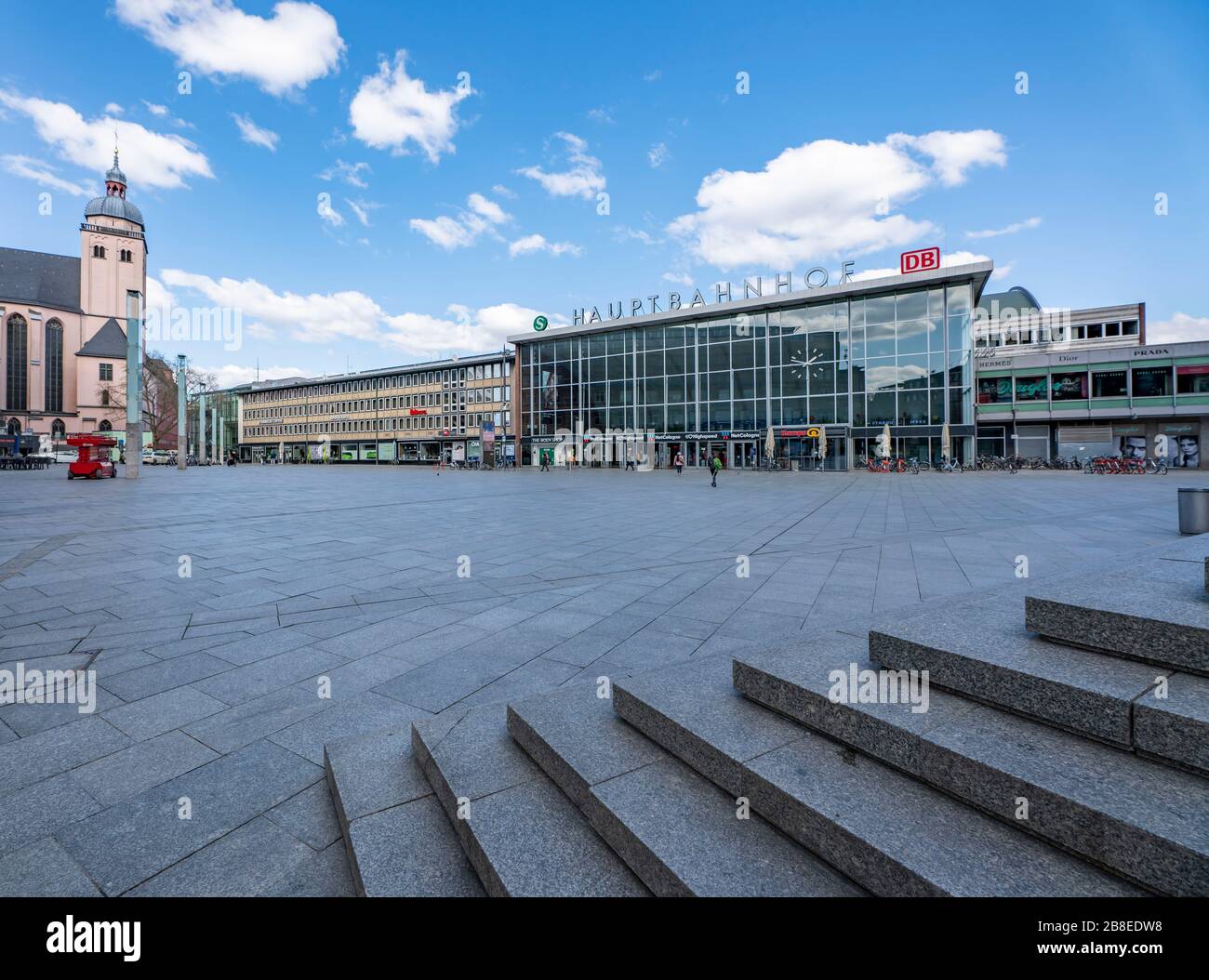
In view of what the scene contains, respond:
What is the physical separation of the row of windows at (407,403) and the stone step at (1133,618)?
7011 centimetres

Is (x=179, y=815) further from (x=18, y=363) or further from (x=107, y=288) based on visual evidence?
(x=107, y=288)

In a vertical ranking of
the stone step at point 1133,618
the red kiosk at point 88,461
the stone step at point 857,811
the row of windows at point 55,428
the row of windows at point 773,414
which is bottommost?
the stone step at point 857,811

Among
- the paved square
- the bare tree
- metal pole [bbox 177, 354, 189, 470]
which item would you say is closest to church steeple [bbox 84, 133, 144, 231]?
the bare tree

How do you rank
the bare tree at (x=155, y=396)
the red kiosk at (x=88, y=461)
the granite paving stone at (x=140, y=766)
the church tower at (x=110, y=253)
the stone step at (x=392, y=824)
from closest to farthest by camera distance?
the stone step at (x=392, y=824)
the granite paving stone at (x=140, y=766)
the red kiosk at (x=88, y=461)
the bare tree at (x=155, y=396)
the church tower at (x=110, y=253)

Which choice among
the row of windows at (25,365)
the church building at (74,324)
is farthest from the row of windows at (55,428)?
the row of windows at (25,365)

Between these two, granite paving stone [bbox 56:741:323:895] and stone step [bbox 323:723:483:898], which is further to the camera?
granite paving stone [bbox 56:741:323:895]

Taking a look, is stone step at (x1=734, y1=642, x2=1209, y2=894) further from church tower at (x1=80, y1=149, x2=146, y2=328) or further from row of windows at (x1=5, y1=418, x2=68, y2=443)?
church tower at (x1=80, y1=149, x2=146, y2=328)

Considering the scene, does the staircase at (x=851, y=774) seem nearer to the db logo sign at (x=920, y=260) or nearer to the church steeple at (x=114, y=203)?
the db logo sign at (x=920, y=260)

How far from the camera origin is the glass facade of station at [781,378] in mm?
41094

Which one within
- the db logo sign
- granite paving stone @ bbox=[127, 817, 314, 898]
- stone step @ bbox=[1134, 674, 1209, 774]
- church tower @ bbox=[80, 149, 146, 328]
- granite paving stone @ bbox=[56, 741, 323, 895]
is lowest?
granite paving stone @ bbox=[127, 817, 314, 898]

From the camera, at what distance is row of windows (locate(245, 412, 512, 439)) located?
74438 millimetres

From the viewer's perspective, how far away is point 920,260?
42.1 m
